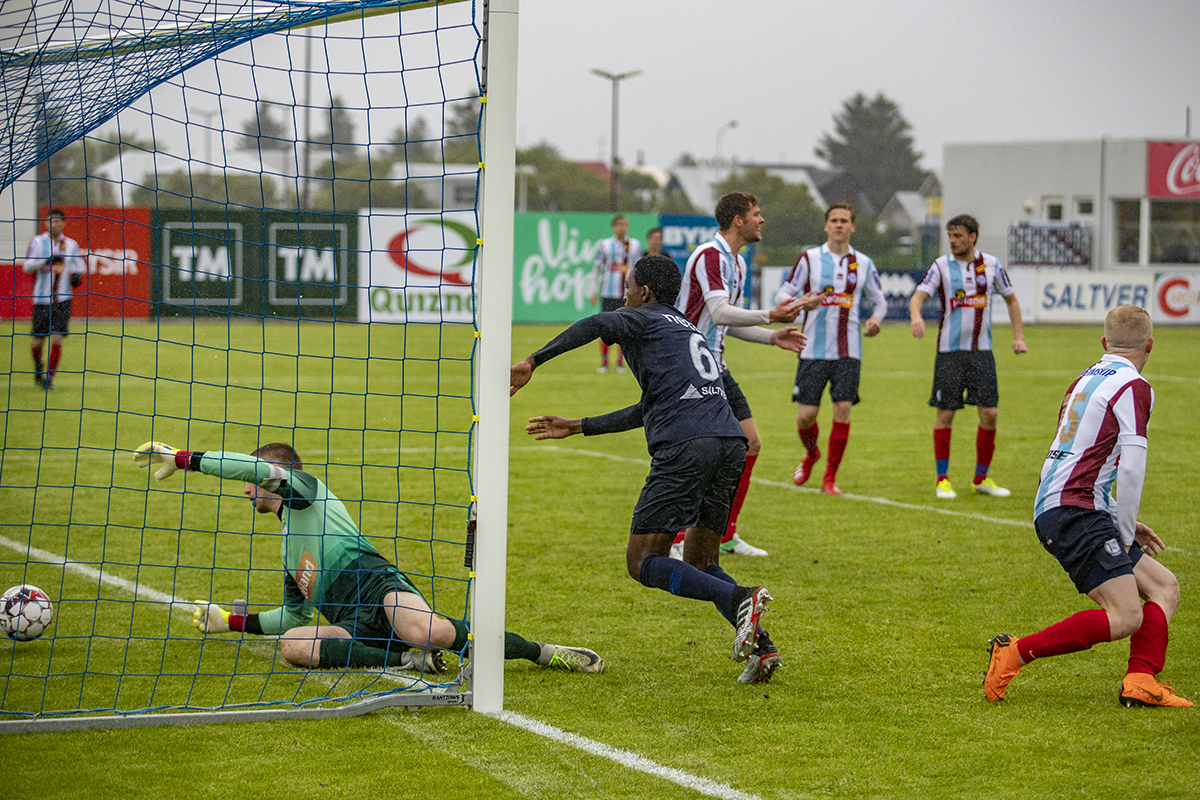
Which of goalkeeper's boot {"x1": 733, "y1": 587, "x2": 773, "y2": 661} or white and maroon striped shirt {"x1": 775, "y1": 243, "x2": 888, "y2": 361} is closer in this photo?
goalkeeper's boot {"x1": 733, "y1": 587, "x2": 773, "y2": 661}

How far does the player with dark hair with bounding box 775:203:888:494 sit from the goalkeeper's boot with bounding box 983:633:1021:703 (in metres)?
4.66

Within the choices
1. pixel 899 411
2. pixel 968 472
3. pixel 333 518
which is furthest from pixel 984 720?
pixel 899 411

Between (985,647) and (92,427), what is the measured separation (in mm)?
10363

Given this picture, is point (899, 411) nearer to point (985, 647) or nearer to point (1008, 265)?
point (985, 647)

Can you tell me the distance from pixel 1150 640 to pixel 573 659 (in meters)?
2.24

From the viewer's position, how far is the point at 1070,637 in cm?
424

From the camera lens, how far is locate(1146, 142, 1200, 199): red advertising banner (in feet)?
124

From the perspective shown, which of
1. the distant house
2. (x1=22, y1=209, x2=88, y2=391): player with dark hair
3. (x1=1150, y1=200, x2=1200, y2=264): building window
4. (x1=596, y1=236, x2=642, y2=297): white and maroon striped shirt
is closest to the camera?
(x1=22, y1=209, x2=88, y2=391): player with dark hair

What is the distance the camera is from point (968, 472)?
10047 millimetres

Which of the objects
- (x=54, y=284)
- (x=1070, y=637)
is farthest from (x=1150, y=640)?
(x=54, y=284)

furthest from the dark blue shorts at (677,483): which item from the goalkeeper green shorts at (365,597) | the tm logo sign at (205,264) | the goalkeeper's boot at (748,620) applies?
the tm logo sign at (205,264)

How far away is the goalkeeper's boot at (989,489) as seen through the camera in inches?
352

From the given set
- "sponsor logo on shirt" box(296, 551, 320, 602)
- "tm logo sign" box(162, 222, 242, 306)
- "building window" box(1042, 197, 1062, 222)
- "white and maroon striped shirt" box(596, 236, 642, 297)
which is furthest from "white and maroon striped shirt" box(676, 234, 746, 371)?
"building window" box(1042, 197, 1062, 222)

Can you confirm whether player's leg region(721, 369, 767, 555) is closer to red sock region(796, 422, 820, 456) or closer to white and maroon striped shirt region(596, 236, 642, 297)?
red sock region(796, 422, 820, 456)
